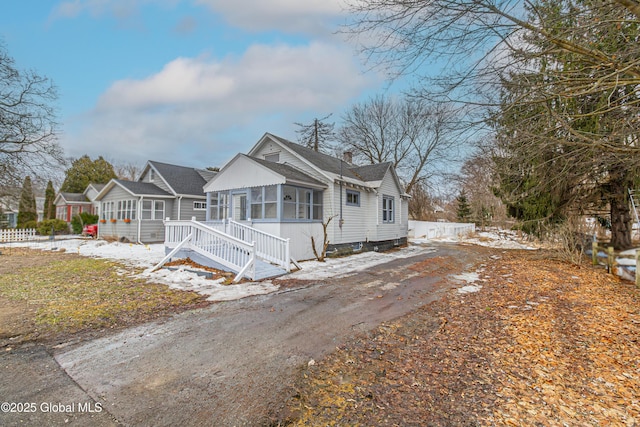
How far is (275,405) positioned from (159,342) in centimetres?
218

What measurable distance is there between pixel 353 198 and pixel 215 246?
7036 millimetres

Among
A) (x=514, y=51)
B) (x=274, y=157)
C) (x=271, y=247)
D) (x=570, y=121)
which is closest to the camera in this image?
(x=514, y=51)

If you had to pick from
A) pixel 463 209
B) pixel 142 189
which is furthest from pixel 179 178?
pixel 463 209

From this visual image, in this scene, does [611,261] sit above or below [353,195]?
below

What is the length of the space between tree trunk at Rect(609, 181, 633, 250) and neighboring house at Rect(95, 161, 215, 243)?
2123 cm

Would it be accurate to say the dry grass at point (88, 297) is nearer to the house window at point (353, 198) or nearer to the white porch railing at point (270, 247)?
the white porch railing at point (270, 247)

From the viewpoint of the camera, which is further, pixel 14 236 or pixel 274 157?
pixel 14 236

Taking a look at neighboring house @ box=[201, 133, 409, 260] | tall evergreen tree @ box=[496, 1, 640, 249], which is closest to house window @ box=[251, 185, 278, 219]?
neighboring house @ box=[201, 133, 409, 260]

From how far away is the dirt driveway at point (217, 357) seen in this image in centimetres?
233

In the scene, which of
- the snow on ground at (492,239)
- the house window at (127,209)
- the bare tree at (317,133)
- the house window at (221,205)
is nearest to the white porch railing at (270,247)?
the house window at (221,205)

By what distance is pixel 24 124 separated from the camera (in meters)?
13.6

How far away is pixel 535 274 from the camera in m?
8.20

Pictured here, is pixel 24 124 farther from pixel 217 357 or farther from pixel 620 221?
pixel 620 221

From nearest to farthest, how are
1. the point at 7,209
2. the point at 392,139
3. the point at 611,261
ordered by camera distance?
the point at 611,261, the point at 7,209, the point at 392,139
